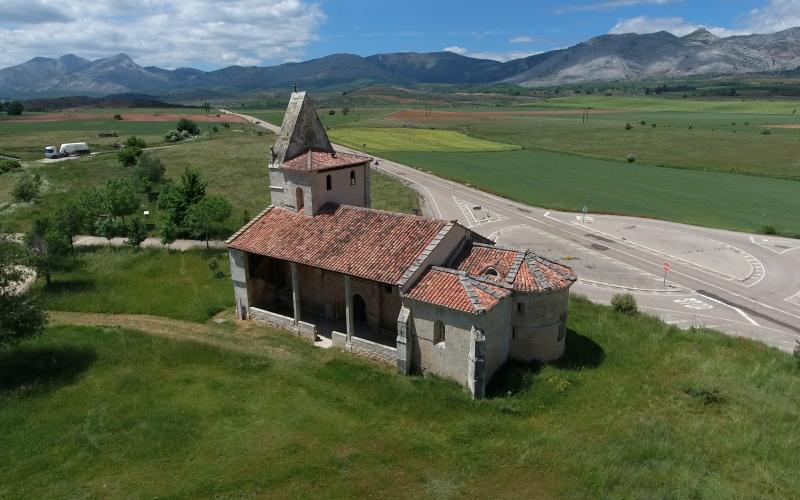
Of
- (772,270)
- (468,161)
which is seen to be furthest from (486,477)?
(468,161)

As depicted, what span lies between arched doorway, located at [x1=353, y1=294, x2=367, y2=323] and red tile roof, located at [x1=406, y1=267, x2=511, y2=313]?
6.54 m

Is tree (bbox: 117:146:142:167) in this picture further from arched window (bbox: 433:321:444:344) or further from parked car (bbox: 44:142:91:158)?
arched window (bbox: 433:321:444:344)

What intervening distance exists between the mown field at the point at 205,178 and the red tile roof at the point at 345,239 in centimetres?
2495

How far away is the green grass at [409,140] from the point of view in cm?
11638

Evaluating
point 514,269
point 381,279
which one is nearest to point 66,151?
point 381,279

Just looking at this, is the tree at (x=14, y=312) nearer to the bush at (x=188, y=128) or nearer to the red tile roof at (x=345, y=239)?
the red tile roof at (x=345, y=239)

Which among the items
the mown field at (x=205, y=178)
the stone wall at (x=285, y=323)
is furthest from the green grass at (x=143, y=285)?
the mown field at (x=205, y=178)

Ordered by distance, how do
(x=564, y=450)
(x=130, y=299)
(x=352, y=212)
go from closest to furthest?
(x=564, y=450) → (x=352, y=212) → (x=130, y=299)

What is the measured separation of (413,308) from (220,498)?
38.9 ft

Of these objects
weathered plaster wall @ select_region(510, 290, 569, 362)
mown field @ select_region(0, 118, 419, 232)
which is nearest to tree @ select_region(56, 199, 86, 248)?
mown field @ select_region(0, 118, 419, 232)

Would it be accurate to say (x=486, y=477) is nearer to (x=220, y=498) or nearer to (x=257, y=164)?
(x=220, y=498)

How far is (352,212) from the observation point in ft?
104

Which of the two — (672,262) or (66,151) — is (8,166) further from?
(672,262)

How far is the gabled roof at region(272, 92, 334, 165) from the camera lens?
33.1 m
